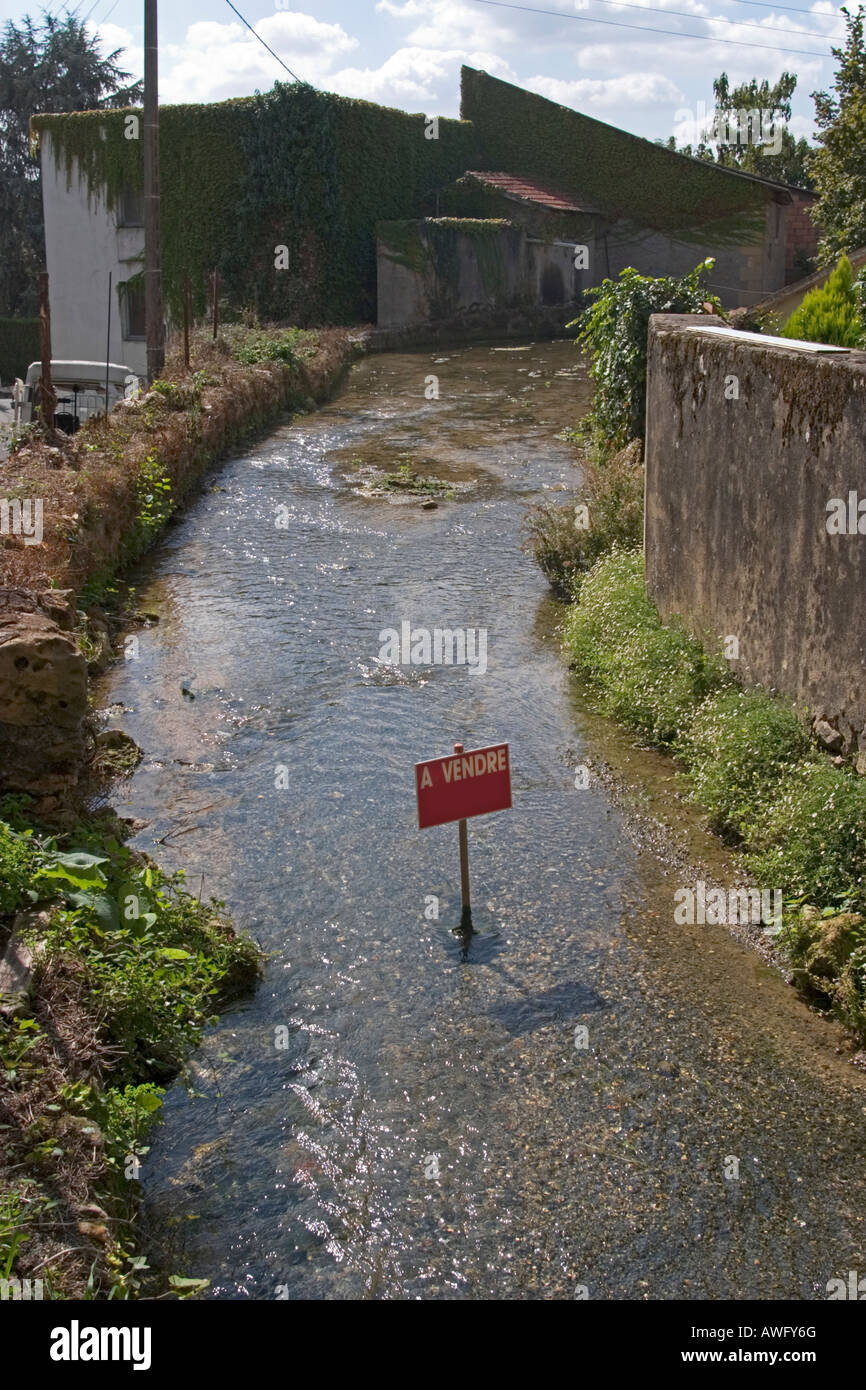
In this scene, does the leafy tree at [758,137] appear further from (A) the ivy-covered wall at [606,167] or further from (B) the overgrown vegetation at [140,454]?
(B) the overgrown vegetation at [140,454]

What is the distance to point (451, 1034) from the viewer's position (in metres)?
6.96

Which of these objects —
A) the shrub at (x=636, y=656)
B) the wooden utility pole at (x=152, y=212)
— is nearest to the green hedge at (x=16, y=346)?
the wooden utility pole at (x=152, y=212)

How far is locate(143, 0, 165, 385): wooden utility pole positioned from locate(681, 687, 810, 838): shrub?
14967 millimetres

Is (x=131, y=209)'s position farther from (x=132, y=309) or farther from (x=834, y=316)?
(x=834, y=316)

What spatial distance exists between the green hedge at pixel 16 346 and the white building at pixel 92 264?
5673 mm

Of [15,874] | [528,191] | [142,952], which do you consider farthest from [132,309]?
[142,952]

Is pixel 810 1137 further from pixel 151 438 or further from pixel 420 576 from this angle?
pixel 151 438

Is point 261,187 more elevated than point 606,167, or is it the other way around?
point 606,167

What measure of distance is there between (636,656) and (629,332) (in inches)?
237

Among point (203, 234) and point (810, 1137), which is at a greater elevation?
point (203, 234)

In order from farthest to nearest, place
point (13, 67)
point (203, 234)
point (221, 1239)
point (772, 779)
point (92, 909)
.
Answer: point (13, 67) < point (203, 234) < point (772, 779) < point (92, 909) < point (221, 1239)

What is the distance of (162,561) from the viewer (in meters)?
16.1

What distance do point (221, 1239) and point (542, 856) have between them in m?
4.02

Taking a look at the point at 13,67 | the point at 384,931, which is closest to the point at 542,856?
the point at 384,931
